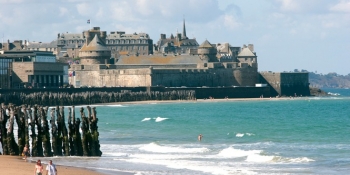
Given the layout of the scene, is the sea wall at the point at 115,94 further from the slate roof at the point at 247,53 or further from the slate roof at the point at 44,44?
the slate roof at the point at 44,44

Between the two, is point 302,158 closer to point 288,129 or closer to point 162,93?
point 288,129

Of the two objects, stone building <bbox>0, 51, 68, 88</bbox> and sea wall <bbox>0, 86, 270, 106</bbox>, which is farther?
stone building <bbox>0, 51, 68, 88</bbox>

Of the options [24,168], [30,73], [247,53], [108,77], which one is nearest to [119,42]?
[247,53]

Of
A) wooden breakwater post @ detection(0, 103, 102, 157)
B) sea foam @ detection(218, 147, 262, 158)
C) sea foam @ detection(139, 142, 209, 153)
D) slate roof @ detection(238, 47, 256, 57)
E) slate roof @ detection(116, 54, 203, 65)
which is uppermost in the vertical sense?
slate roof @ detection(238, 47, 256, 57)

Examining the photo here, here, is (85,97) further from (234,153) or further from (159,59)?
(234,153)

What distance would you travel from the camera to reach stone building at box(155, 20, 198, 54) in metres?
160

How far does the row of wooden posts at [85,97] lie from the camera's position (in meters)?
84.9

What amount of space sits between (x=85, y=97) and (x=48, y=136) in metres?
60.5

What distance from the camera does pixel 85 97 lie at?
97.2 meters

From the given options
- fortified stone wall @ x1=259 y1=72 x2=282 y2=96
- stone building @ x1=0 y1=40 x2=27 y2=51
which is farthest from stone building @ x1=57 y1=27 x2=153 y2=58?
fortified stone wall @ x1=259 y1=72 x2=282 y2=96

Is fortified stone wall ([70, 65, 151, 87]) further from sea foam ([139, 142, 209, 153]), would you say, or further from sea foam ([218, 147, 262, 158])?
sea foam ([218, 147, 262, 158])

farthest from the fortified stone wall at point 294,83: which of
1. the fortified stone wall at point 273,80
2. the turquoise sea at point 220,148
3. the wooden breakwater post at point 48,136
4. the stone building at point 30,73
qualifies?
the wooden breakwater post at point 48,136

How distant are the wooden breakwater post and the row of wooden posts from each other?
149ft

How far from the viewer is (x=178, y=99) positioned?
11400 cm
